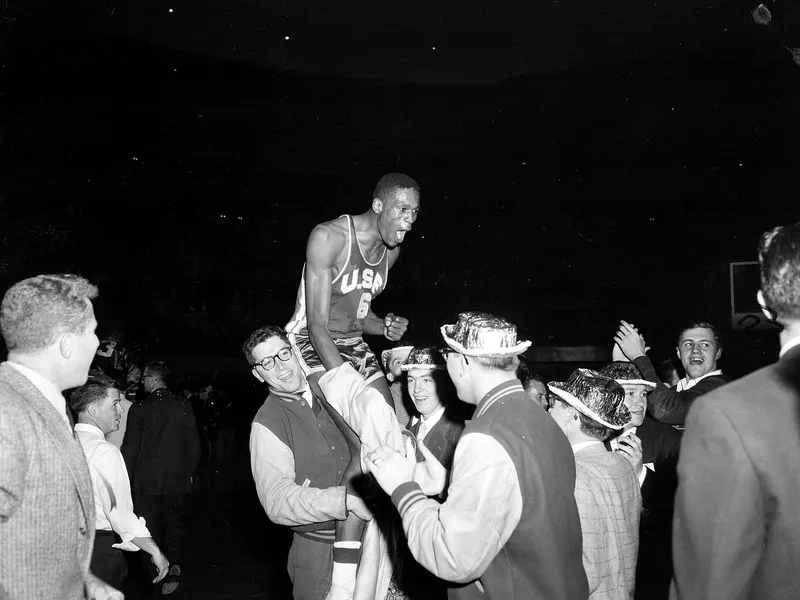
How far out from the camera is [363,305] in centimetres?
413

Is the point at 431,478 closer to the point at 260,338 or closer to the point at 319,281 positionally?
the point at 319,281

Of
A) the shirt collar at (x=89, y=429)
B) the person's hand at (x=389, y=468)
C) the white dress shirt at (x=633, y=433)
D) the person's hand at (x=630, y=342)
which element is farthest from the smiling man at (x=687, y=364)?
the shirt collar at (x=89, y=429)

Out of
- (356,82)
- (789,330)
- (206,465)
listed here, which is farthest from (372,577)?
(356,82)

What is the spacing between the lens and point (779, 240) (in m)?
1.88

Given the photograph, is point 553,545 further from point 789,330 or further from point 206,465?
point 206,465

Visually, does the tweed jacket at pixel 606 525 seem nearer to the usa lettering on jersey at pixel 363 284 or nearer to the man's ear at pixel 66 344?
the usa lettering on jersey at pixel 363 284

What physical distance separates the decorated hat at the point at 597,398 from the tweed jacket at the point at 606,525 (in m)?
0.18

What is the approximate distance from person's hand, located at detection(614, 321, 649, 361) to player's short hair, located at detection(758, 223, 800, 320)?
290 cm

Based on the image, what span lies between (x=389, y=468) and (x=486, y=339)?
567 millimetres

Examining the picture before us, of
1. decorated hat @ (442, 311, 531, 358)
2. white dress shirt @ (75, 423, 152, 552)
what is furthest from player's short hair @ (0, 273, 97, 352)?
white dress shirt @ (75, 423, 152, 552)

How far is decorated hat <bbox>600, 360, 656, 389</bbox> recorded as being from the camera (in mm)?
4270

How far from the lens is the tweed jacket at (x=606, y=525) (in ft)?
9.44

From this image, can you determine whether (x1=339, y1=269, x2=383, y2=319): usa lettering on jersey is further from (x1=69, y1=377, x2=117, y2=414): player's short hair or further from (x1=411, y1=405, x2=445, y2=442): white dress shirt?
(x1=69, y1=377, x2=117, y2=414): player's short hair

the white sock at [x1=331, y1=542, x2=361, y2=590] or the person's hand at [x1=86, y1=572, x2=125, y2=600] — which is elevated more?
the person's hand at [x1=86, y1=572, x2=125, y2=600]
